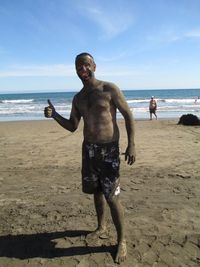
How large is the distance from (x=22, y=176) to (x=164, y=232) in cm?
355

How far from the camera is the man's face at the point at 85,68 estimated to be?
3605mm

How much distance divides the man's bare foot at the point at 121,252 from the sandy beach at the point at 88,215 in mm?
62

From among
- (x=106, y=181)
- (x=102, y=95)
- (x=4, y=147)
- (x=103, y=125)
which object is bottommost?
(x=4, y=147)

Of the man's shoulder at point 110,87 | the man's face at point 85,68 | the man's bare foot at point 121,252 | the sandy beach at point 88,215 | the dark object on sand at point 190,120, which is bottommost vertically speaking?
the dark object on sand at point 190,120

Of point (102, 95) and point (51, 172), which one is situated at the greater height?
point (102, 95)

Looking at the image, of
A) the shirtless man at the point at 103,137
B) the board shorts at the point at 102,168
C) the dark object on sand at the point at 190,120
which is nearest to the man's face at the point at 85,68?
the shirtless man at the point at 103,137

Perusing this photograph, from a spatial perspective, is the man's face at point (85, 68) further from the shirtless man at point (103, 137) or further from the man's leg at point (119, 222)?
the man's leg at point (119, 222)

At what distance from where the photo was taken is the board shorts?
3.57m

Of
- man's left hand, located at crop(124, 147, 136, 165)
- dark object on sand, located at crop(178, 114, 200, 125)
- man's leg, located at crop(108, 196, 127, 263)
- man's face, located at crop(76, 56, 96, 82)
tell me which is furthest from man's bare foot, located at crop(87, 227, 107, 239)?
dark object on sand, located at crop(178, 114, 200, 125)

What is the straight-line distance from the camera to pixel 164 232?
405 cm

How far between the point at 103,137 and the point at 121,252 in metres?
1.19

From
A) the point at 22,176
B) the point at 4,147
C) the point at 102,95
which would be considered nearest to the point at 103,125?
the point at 102,95

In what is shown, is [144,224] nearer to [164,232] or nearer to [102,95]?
[164,232]

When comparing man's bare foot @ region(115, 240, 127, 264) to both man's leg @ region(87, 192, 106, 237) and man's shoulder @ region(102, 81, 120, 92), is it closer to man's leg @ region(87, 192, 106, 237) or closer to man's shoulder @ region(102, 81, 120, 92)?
man's leg @ region(87, 192, 106, 237)
